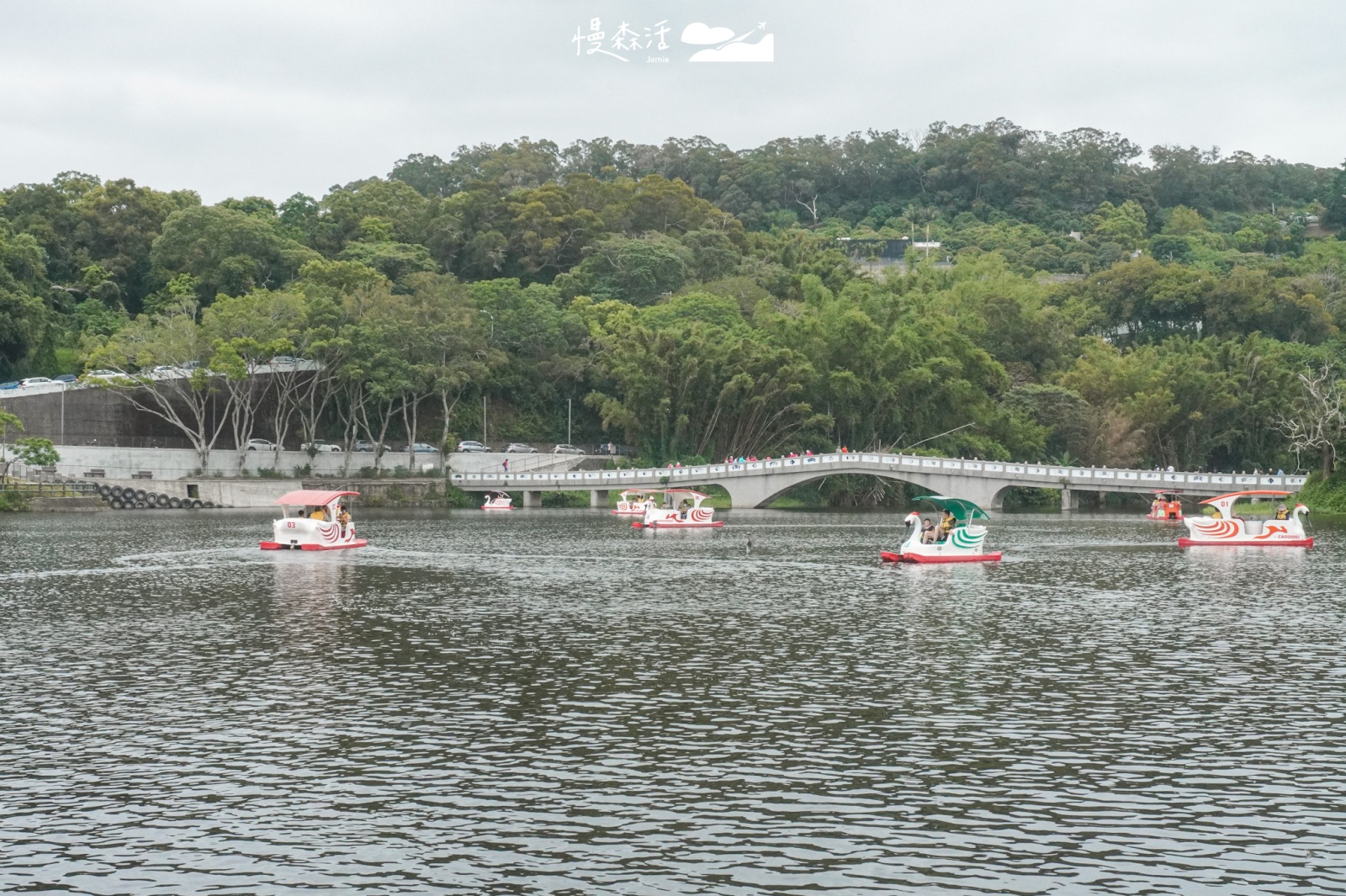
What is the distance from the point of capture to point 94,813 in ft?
56.8

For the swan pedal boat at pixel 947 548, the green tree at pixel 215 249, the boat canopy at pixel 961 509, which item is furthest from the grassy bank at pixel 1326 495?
the green tree at pixel 215 249

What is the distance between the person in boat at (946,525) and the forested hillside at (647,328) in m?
42.7

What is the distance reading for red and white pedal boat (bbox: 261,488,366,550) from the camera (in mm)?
57719

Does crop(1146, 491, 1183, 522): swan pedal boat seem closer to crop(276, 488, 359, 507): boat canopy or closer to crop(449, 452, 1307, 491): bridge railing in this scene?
crop(449, 452, 1307, 491): bridge railing

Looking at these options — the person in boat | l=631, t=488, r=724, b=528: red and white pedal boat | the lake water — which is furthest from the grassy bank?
the lake water

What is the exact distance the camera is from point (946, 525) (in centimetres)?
5334

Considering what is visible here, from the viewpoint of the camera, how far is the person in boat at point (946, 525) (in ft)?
174

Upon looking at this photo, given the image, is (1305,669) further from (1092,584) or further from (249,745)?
(249,745)

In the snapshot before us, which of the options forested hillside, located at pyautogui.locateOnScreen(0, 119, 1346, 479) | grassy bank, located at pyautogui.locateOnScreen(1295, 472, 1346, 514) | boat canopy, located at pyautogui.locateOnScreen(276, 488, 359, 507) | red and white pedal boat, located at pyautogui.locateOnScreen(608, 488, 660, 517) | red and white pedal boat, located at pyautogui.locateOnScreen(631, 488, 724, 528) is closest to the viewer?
boat canopy, located at pyautogui.locateOnScreen(276, 488, 359, 507)

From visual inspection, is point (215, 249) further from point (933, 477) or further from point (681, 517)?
point (933, 477)

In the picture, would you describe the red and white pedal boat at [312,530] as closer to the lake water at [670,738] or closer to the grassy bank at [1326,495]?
the lake water at [670,738]

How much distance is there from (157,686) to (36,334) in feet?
277

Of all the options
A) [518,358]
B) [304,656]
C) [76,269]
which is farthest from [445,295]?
[304,656]

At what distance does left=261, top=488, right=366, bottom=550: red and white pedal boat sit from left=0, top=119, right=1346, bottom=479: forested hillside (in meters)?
33.3
